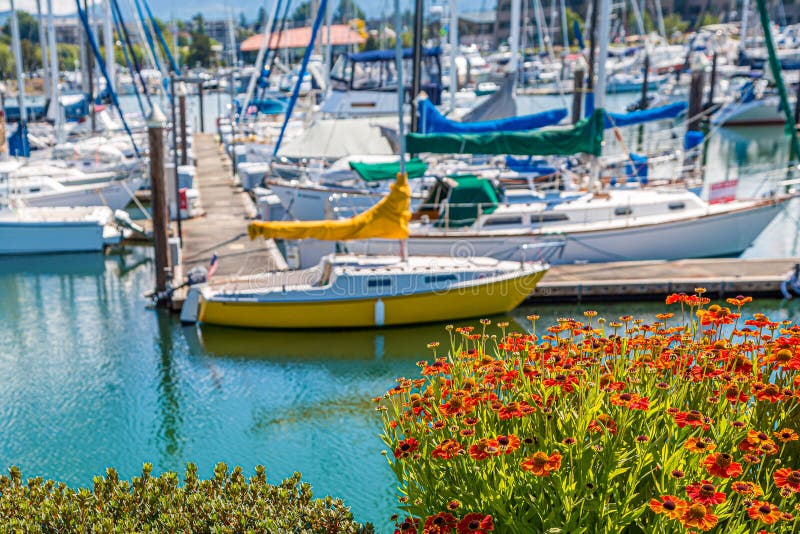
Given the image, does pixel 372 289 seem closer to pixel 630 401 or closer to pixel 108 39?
pixel 630 401

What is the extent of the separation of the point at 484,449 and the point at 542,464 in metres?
0.49

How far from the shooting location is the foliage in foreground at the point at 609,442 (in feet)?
20.9

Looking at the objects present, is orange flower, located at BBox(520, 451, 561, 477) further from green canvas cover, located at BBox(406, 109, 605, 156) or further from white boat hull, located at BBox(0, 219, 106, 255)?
white boat hull, located at BBox(0, 219, 106, 255)

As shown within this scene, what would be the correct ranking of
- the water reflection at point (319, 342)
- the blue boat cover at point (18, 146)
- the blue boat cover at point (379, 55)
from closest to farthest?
the water reflection at point (319, 342) < the blue boat cover at point (379, 55) < the blue boat cover at point (18, 146)

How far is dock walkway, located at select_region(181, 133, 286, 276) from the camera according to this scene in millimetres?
25889

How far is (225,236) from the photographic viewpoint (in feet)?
96.9

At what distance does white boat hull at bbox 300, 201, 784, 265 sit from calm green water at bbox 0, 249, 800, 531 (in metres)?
2.55

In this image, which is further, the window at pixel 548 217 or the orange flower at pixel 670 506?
the window at pixel 548 217

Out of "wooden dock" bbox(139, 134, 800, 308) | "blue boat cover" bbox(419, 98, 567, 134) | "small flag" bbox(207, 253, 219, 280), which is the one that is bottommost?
"wooden dock" bbox(139, 134, 800, 308)

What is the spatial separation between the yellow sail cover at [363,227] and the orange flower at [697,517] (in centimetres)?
1624

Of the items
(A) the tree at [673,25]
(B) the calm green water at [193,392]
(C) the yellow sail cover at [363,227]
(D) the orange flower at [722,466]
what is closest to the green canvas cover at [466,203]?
(B) the calm green water at [193,392]

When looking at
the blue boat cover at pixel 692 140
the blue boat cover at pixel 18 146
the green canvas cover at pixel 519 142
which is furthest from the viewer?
the blue boat cover at pixel 18 146

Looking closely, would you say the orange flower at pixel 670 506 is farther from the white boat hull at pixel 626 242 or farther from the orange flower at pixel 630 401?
the white boat hull at pixel 626 242

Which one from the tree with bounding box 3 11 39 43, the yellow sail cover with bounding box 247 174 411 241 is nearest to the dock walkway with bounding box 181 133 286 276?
the yellow sail cover with bounding box 247 174 411 241
